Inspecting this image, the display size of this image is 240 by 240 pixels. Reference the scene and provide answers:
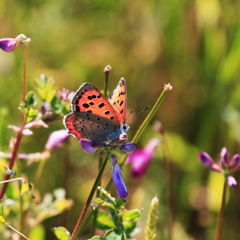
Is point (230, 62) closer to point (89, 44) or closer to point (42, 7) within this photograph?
point (89, 44)

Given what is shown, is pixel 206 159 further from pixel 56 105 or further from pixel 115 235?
pixel 56 105

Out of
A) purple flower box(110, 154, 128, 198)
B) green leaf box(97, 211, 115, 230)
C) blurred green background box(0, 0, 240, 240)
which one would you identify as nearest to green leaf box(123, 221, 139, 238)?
green leaf box(97, 211, 115, 230)

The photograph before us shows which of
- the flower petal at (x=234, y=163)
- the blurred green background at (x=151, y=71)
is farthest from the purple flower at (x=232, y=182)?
the blurred green background at (x=151, y=71)

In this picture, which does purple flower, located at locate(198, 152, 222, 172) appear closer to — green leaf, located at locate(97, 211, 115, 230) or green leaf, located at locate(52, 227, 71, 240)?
green leaf, located at locate(97, 211, 115, 230)

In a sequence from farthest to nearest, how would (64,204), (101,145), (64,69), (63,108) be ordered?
(64,69) → (64,204) → (63,108) → (101,145)

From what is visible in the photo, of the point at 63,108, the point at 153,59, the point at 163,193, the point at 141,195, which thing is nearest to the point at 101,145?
the point at 63,108
